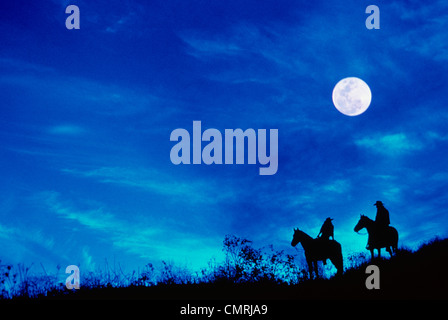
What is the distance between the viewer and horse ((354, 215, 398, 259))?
57.9 feet

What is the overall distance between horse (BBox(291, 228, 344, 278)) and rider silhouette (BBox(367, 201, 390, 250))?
192cm

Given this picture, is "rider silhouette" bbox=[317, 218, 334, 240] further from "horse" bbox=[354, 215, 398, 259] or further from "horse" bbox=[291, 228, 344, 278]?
"horse" bbox=[354, 215, 398, 259]

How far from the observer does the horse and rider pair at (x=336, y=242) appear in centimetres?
1617

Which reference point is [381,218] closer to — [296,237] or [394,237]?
[394,237]

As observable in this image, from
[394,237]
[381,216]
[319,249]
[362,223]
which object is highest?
[381,216]

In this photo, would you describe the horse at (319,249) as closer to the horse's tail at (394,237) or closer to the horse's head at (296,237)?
the horse's head at (296,237)

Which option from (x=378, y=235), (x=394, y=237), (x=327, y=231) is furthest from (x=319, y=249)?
(x=394, y=237)

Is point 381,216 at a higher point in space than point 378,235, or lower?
higher

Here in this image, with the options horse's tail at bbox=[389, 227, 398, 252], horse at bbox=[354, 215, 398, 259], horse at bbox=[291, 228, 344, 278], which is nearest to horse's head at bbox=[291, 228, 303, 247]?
horse at bbox=[291, 228, 344, 278]

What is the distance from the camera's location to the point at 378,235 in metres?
17.7

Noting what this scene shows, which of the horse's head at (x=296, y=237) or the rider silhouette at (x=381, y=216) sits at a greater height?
the rider silhouette at (x=381, y=216)

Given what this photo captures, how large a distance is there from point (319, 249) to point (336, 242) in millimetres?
1348

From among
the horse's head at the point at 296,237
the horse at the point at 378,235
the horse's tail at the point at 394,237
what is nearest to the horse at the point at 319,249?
the horse's head at the point at 296,237
